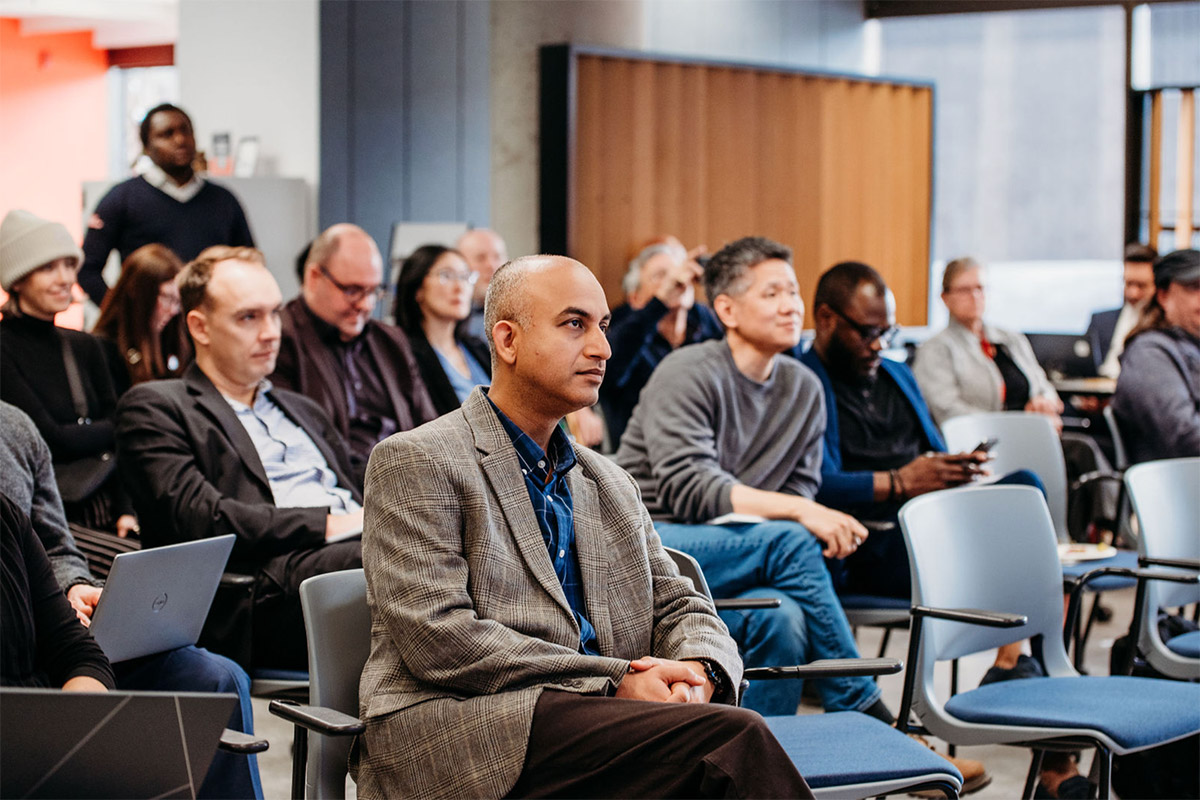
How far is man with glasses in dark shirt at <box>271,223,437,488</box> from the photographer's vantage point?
3.93m

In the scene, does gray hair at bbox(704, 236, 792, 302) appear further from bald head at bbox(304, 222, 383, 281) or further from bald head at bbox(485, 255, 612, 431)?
bald head at bbox(485, 255, 612, 431)

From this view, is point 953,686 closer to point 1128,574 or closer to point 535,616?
point 1128,574

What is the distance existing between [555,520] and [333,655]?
0.41m

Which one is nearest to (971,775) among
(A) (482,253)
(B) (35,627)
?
(B) (35,627)

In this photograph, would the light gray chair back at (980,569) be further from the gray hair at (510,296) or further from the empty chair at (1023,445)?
the empty chair at (1023,445)

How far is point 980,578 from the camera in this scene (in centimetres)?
290

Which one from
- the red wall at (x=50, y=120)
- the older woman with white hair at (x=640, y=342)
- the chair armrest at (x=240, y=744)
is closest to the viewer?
the chair armrest at (x=240, y=744)

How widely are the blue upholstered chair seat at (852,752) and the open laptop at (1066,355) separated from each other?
213 inches

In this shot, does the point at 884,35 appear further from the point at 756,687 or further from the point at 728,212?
the point at 756,687

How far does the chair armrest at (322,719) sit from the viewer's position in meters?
1.88

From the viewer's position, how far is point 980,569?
2.90 m

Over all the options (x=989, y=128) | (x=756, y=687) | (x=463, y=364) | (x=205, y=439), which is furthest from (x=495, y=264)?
(x=989, y=128)

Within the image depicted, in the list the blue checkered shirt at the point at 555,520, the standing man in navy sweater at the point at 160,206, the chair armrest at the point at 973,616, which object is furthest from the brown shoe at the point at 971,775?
the standing man in navy sweater at the point at 160,206

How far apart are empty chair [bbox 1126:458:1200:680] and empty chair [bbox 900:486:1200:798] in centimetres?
24
